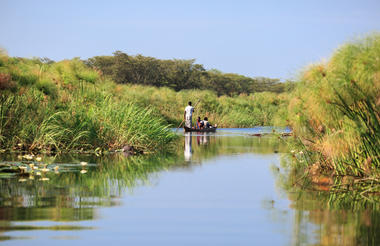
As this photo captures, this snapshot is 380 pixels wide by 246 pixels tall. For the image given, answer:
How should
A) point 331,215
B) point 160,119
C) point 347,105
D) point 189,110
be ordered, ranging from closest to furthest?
point 331,215 < point 347,105 < point 160,119 < point 189,110

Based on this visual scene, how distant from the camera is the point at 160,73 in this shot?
103 meters

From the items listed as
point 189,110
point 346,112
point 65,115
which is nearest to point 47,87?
point 65,115

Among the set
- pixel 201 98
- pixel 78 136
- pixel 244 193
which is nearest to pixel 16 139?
pixel 78 136

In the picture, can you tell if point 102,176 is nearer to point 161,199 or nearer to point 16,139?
point 161,199

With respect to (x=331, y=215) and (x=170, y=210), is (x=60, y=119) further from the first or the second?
(x=331, y=215)

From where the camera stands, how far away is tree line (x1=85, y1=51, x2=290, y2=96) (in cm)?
9881

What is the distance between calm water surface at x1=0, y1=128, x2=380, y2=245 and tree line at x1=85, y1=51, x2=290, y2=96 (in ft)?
260

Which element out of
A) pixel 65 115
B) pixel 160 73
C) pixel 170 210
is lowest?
pixel 170 210

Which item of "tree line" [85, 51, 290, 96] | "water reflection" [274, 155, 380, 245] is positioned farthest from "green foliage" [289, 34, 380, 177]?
"tree line" [85, 51, 290, 96]

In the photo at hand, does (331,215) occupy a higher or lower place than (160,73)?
lower

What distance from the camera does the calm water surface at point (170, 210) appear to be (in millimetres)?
6453

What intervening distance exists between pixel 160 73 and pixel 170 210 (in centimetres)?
9544

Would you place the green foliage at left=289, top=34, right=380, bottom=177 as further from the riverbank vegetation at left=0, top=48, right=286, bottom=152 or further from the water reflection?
the riverbank vegetation at left=0, top=48, right=286, bottom=152

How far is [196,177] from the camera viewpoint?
1310 cm
